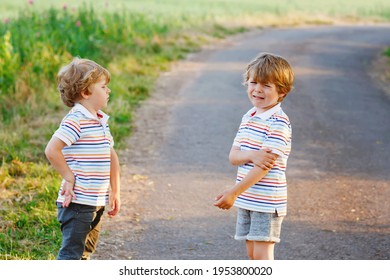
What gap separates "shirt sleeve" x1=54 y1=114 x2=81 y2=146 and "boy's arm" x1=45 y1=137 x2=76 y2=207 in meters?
0.03

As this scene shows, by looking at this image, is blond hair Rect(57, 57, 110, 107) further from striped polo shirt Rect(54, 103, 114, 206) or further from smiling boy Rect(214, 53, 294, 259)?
smiling boy Rect(214, 53, 294, 259)

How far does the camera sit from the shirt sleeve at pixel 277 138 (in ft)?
13.1

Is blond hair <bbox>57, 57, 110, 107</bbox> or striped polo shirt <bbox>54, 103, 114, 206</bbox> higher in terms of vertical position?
blond hair <bbox>57, 57, 110, 107</bbox>

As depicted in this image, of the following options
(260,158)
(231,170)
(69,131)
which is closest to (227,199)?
(260,158)

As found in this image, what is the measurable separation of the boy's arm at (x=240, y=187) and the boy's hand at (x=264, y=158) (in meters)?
0.02

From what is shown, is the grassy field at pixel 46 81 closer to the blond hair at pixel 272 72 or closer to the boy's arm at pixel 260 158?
the boy's arm at pixel 260 158

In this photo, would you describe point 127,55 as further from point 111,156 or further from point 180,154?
point 111,156

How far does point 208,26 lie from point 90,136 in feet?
62.0

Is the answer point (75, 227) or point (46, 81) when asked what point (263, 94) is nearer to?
point (75, 227)

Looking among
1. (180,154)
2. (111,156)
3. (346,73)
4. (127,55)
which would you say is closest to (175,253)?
(111,156)

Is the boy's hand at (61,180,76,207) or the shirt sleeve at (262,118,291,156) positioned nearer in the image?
the shirt sleeve at (262,118,291,156)

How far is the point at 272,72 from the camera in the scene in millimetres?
4012

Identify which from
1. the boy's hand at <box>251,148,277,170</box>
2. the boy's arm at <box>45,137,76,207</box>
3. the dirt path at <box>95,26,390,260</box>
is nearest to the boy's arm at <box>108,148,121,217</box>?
the boy's arm at <box>45,137,76,207</box>

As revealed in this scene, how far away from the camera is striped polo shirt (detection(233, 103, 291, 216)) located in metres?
4.01
